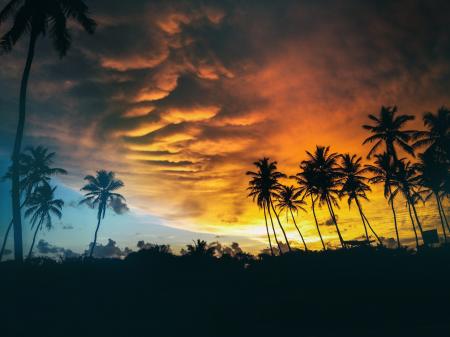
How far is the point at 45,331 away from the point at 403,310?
59.9 feet

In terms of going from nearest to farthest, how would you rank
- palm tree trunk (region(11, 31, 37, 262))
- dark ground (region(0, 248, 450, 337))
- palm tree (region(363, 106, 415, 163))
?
dark ground (region(0, 248, 450, 337)) → palm tree trunk (region(11, 31, 37, 262)) → palm tree (region(363, 106, 415, 163))

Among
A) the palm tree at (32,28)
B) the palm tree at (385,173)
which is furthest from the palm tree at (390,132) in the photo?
the palm tree at (32,28)

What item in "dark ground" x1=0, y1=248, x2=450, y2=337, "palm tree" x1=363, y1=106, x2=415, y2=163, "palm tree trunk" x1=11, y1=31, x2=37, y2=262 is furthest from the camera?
"palm tree" x1=363, y1=106, x2=415, y2=163

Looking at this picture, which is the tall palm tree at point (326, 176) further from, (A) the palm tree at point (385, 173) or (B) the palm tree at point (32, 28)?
(B) the palm tree at point (32, 28)

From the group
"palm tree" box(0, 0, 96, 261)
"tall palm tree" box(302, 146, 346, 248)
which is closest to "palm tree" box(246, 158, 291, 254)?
"tall palm tree" box(302, 146, 346, 248)

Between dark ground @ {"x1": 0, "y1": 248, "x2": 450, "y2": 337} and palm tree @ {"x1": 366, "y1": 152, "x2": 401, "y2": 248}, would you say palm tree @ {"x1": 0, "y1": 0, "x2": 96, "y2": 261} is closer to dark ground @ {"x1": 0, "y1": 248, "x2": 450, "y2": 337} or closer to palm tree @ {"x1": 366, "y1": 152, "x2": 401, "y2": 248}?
dark ground @ {"x1": 0, "y1": 248, "x2": 450, "y2": 337}

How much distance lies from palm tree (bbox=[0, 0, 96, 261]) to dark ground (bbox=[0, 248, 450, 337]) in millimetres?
3495

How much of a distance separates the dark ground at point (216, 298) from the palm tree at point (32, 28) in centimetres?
350

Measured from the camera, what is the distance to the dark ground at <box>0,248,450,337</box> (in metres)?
13.0

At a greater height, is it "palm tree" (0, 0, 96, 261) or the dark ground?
"palm tree" (0, 0, 96, 261)

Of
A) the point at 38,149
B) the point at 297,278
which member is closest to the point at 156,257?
the point at 297,278

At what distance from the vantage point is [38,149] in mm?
35594

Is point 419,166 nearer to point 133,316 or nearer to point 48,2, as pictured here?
point 133,316

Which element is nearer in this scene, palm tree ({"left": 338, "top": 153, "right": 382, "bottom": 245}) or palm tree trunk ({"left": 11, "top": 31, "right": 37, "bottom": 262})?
palm tree trunk ({"left": 11, "top": 31, "right": 37, "bottom": 262})
